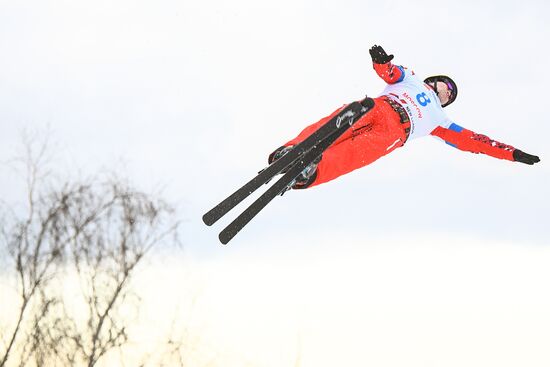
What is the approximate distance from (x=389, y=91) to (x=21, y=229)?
586cm

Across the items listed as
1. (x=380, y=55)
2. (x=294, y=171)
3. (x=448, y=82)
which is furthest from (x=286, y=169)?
(x=448, y=82)

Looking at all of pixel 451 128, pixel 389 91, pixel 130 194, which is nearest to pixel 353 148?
pixel 389 91

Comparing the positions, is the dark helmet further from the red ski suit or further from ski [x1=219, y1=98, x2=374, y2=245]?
ski [x1=219, y1=98, x2=374, y2=245]

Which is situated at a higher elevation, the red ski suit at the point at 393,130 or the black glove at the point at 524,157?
the red ski suit at the point at 393,130

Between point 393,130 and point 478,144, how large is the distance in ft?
3.58

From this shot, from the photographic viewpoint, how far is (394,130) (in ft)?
17.4

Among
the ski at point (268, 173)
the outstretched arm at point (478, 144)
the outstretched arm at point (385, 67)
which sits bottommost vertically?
the ski at point (268, 173)

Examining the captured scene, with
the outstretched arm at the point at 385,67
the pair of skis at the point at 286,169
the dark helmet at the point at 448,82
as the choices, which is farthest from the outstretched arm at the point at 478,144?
the pair of skis at the point at 286,169

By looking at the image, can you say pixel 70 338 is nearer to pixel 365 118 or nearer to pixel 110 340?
pixel 110 340

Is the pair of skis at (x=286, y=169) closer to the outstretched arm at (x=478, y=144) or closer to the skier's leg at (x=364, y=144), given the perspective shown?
the skier's leg at (x=364, y=144)

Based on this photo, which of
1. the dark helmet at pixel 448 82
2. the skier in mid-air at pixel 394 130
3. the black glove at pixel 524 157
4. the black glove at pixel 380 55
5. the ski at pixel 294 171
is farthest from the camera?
the dark helmet at pixel 448 82

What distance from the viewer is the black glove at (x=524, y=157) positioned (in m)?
5.70

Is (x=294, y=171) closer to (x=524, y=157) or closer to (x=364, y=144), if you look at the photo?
(x=364, y=144)

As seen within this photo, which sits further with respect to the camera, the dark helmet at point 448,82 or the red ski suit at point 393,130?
the dark helmet at point 448,82
